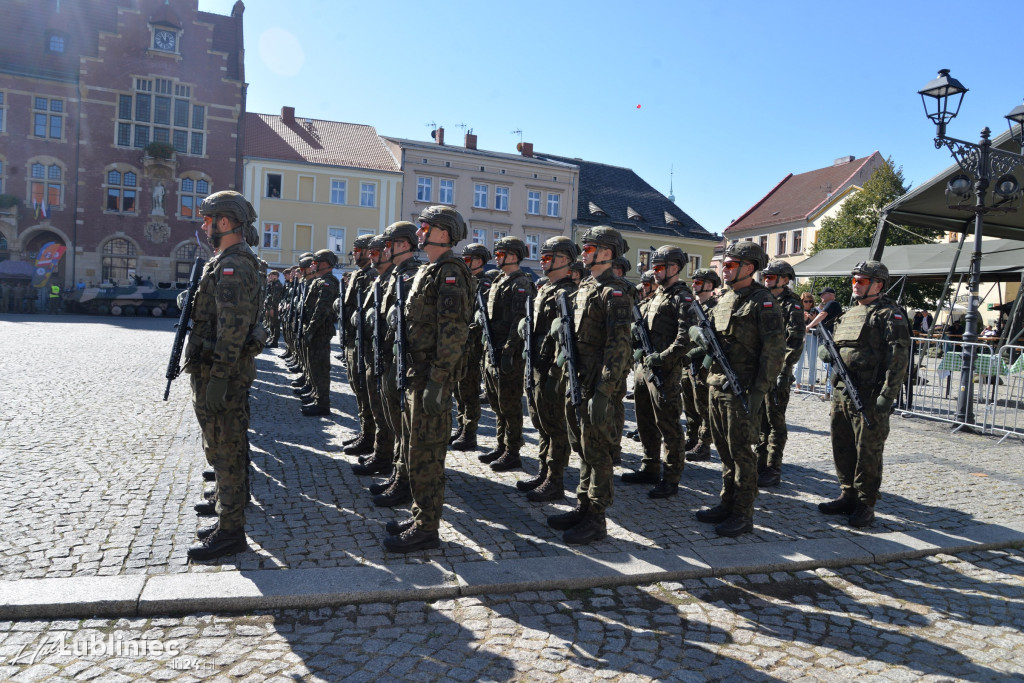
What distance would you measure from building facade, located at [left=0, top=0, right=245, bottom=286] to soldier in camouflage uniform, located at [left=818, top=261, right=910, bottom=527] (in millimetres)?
36090

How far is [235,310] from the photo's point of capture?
166 inches

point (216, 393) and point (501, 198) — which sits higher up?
point (501, 198)

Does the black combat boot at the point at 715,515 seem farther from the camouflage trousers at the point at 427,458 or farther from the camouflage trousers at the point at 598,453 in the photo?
the camouflage trousers at the point at 427,458

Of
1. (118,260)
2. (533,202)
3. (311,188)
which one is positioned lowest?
(118,260)

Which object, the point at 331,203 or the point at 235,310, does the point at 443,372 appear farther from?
the point at 331,203

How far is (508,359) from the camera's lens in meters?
6.77

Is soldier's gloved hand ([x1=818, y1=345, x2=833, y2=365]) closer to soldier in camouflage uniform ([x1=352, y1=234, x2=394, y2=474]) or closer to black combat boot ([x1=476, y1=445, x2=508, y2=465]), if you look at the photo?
black combat boot ([x1=476, y1=445, x2=508, y2=465])

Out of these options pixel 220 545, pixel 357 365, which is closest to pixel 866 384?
pixel 357 365

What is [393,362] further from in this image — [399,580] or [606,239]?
[606,239]

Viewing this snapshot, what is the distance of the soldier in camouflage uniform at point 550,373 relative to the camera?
569 cm

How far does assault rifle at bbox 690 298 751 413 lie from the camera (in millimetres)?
5238

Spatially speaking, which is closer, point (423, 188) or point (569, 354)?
point (569, 354)

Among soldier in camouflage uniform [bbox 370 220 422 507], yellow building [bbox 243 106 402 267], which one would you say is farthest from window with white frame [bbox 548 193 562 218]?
soldier in camouflage uniform [bbox 370 220 422 507]

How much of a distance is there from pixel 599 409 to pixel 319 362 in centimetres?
535
